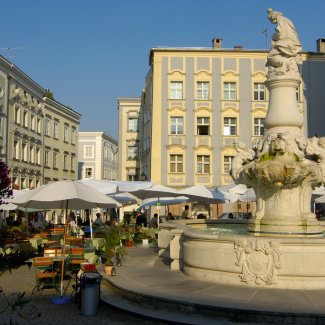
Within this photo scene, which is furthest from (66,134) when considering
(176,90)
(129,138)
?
(176,90)

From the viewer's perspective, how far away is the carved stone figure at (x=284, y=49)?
11.8m

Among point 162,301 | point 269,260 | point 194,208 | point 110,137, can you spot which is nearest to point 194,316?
point 162,301

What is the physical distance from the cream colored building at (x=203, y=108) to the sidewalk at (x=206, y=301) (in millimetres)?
28423

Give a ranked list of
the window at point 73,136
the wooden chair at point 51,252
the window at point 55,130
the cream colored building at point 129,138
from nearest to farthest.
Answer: the wooden chair at point 51,252, the window at point 55,130, the cream colored building at point 129,138, the window at point 73,136

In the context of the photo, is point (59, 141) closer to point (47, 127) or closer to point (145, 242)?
point (47, 127)

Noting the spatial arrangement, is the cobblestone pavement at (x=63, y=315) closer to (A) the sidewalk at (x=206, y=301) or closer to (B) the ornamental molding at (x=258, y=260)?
(A) the sidewalk at (x=206, y=301)

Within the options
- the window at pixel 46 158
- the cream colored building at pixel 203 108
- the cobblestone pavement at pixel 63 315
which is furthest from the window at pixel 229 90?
the cobblestone pavement at pixel 63 315

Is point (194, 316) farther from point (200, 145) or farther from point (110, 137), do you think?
point (110, 137)

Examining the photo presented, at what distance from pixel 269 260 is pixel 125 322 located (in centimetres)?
278

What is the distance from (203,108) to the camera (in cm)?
3856

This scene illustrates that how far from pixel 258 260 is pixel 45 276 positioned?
434cm

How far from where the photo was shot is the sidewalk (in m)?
7.04

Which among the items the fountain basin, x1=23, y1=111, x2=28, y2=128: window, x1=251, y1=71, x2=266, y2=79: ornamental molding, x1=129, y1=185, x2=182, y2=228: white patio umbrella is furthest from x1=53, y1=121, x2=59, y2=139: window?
the fountain basin

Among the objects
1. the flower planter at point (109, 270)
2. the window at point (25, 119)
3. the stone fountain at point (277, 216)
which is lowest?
the flower planter at point (109, 270)
